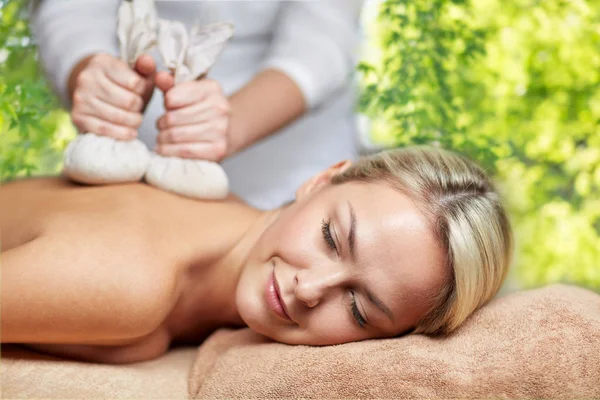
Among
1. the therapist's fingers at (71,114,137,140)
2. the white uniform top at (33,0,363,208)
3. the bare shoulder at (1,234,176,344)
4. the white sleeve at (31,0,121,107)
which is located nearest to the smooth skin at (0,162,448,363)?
the bare shoulder at (1,234,176,344)

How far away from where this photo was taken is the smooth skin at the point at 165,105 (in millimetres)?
1210

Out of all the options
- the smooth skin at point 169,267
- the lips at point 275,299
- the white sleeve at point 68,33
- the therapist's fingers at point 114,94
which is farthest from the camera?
the white sleeve at point 68,33

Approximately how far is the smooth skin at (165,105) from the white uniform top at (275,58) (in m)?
0.17

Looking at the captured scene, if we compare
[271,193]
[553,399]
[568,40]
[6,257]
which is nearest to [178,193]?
[6,257]

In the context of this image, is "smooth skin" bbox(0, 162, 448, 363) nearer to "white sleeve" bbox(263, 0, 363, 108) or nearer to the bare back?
the bare back

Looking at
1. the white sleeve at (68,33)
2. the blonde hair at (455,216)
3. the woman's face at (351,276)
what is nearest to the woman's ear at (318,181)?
the blonde hair at (455,216)

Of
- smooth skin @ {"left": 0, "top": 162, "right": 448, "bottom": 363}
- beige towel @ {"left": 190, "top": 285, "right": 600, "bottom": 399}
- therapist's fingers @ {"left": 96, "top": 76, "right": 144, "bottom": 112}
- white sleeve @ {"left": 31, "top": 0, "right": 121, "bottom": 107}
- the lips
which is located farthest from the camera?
white sleeve @ {"left": 31, "top": 0, "right": 121, "bottom": 107}

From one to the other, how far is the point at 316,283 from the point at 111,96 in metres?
0.55

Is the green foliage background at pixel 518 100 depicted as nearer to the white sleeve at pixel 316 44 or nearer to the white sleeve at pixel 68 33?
the white sleeve at pixel 316 44

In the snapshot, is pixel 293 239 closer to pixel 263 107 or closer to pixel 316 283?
pixel 316 283

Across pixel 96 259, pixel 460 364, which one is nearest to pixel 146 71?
pixel 96 259

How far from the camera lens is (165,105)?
1255 mm

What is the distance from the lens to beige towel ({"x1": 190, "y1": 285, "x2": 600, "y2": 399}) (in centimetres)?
86

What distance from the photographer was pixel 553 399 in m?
0.85
